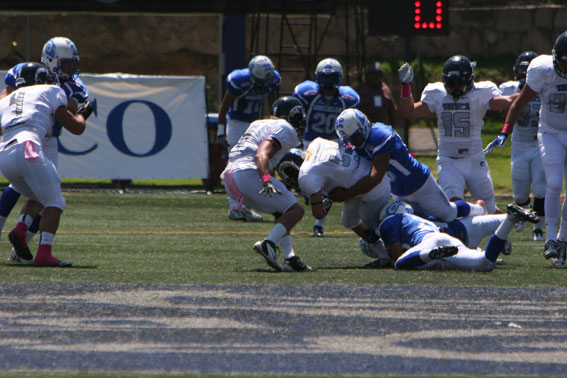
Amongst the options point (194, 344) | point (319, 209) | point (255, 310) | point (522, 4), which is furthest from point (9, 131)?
point (522, 4)

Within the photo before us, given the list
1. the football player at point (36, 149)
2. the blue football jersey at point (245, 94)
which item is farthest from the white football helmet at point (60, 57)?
the blue football jersey at point (245, 94)

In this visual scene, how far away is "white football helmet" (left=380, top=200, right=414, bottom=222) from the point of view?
790 cm

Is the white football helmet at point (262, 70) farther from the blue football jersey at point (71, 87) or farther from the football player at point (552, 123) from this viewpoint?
the football player at point (552, 123)

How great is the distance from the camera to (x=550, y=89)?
26.8 feet

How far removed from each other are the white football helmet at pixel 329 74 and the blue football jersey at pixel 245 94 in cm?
152

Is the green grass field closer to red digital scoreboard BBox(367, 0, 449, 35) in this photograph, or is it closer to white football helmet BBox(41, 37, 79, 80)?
white football helmet BBox(41, 37, 79, 80)

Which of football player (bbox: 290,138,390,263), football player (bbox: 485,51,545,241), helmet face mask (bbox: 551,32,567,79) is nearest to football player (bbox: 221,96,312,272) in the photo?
football player (bbox: 290,138,390,263)

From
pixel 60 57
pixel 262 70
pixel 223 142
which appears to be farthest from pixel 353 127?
pixel 223 142

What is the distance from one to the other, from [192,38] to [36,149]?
53.0ft

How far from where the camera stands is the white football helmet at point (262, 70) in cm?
1170

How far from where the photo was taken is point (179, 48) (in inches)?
924

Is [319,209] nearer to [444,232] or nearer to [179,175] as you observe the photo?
[444,232]

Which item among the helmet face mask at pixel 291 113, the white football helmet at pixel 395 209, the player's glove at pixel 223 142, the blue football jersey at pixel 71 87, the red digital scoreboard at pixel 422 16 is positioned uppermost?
the red digital scoreboard at pixel 422 16

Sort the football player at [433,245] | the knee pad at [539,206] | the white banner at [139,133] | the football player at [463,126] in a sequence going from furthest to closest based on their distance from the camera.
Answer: the white banner at [139,133] → the knee pad at [539,206] → the football player at [463,126] → the football player at [433,245]
